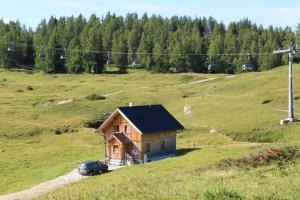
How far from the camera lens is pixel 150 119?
62.3m

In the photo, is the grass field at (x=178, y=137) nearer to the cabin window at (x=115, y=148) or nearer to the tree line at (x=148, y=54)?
the cabin window at (x=115, y=148)

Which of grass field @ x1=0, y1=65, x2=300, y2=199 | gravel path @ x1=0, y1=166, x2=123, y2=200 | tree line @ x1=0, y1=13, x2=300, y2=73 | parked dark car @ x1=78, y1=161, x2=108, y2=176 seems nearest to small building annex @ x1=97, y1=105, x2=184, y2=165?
grass field @ x1=0, y1=65, x2=300, y2=199

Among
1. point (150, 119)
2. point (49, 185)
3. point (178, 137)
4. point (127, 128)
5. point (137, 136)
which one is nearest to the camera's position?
point (49, 185)

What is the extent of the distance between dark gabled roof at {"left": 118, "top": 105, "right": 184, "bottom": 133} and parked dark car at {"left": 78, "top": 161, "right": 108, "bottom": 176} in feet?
28.0

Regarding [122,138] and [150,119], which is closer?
[122,138]

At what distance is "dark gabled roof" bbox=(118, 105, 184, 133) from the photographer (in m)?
59.8

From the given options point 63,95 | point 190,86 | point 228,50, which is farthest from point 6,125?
point 228,50

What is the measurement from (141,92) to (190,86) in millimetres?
18341

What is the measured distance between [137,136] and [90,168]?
1027cm

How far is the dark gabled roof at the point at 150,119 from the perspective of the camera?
196 ft

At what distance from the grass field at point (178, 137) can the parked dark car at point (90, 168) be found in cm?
343

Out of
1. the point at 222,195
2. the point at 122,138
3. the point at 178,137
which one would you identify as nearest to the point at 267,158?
the point at 222,195

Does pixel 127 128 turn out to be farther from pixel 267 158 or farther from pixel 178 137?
pixel 267 158

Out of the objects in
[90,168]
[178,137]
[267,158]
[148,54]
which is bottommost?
[178,137]
